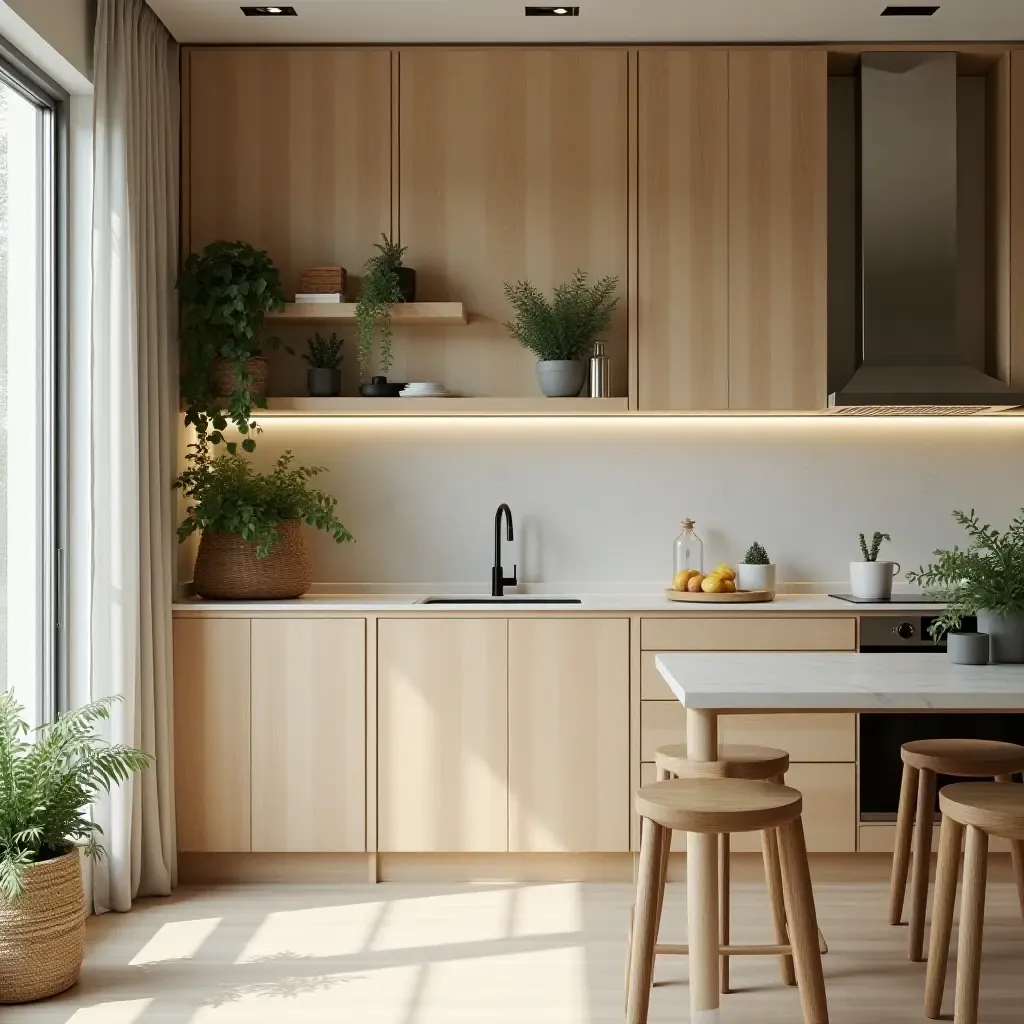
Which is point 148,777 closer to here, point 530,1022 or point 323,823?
point 323,823

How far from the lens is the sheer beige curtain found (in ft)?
11.3

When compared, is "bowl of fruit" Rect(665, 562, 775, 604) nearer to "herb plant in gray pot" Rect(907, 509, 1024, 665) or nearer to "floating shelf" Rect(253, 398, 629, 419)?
"floating shelf" Rect(253, 398, 629, 419)

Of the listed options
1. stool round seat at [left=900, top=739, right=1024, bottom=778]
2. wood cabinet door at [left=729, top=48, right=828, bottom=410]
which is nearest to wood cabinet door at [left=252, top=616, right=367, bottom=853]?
wood cabinet door at [left=729, top=48, right=828, bottom=410]

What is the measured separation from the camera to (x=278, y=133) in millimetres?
4078

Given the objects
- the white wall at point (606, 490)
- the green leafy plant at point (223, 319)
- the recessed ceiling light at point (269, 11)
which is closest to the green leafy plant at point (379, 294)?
the green leafy plant at point (223, 319)

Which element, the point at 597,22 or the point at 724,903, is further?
the point at 597,22

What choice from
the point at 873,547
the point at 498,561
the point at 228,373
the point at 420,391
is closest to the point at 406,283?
the point at 420,391

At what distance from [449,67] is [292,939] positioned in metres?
2.85

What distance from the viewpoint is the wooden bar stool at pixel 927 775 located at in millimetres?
2955

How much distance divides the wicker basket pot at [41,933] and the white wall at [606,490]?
1.71m

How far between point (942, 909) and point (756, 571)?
5.42ft

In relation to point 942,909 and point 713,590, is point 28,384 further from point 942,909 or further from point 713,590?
point 942,909

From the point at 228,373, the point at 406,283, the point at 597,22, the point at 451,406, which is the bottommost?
the point at 451,406

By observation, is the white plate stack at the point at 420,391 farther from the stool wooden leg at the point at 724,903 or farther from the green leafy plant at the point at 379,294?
the stool wooden leg at the point at 724,903
